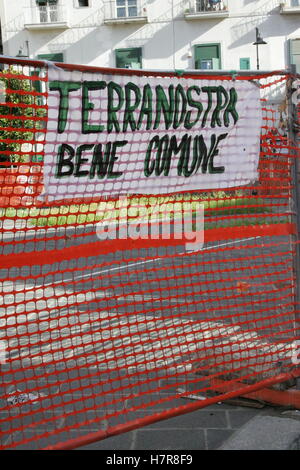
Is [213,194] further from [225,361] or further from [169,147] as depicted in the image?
[225,361]

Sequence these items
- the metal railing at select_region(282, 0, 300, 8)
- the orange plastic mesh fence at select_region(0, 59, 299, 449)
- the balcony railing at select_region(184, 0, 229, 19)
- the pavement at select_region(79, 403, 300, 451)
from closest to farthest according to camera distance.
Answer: the pavement at select_region(79, 403, 300, 451)
the orange plastic mesh fence at select_region(0, 59, 299, 449)
the metal railing at select_region(282, 0, 300, 8)
the balcony railing at select_region(184, 0, 229, 19)

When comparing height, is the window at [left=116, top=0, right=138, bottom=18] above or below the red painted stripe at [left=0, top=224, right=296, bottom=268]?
above

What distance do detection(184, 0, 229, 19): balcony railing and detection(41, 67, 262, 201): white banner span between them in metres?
31.1

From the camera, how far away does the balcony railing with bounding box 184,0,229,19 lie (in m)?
33.1

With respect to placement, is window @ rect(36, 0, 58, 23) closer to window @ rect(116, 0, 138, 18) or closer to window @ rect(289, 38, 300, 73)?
window @ rect(116, 0, 138, 18)

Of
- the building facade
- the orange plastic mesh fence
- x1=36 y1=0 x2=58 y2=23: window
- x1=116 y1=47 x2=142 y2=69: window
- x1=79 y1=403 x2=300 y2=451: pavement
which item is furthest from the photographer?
x1=36 y1=0 x2=58 y2=23: window

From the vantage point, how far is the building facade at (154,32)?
33375 millimetres

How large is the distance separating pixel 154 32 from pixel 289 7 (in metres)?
7.36

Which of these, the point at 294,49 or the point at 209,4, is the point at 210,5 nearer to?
the point at 209,4

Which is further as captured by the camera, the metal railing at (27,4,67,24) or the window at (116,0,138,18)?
the metal railing at (27,4,67,24)

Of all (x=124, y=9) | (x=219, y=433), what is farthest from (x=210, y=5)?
(x=219, y=433)

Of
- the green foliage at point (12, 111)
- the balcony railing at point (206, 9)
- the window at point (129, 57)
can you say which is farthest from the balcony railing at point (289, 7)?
the green foliage at point (12, 111)

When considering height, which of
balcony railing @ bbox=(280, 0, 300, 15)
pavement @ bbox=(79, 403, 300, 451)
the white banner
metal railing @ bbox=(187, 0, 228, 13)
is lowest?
pavement @ bbox=(79, 403, 300, 451)

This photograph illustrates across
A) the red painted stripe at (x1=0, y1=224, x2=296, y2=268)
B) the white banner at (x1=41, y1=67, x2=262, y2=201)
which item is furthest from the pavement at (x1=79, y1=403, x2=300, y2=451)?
the white banner at (x1=41, y1=67, x2=262, y2=201)
